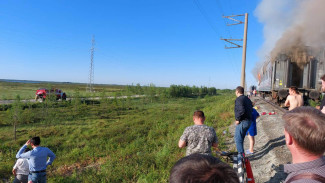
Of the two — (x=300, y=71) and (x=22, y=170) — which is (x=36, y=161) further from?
(x=300, y=71)

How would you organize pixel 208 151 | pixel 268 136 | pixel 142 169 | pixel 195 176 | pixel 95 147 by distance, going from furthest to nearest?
pixel 95 147 < pixel 268 136 < pixel 142 169 < pixel 208 151 < pixel 195 176

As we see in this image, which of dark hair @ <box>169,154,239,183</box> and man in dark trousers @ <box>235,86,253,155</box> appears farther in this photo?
man in dark trousers @ <box>235,86,253,155</box>

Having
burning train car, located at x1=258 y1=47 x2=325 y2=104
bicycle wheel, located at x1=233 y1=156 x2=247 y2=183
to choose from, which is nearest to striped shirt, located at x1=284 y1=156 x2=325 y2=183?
bicycle wheel, located at x1=233 y1=156 x2=247 y2=183

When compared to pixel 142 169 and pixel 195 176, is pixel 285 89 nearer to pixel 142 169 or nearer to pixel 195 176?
pixel 142 169

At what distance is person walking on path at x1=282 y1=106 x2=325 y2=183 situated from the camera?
141 cm

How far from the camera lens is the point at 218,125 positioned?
10.0 m

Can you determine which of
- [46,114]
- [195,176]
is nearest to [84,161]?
[195,176]

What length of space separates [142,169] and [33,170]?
103 inches

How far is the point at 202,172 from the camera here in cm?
99

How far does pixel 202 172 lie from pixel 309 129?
928 millimetres

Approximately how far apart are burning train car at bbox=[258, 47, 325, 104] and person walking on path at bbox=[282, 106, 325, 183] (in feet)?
32.4

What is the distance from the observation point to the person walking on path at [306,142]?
1.41 m

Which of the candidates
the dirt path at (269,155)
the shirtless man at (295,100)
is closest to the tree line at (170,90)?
the dirt path at (269,155)

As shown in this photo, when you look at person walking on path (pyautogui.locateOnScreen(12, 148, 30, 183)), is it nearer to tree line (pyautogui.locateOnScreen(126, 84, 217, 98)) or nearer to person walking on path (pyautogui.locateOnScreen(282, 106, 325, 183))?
person walking on path (pyautogui.locateOnScreen(282, 106, 325, 183))
